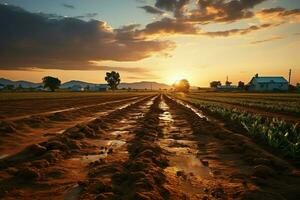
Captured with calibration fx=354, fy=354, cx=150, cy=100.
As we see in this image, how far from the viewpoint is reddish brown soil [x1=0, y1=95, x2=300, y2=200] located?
6801 mm

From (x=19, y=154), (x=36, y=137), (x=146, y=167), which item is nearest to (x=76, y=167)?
(x=146, y=167)

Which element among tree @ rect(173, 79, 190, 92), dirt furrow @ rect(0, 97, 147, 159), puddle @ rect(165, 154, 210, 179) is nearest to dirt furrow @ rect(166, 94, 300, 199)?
puddle @ rect(165, 154, 210, 179)

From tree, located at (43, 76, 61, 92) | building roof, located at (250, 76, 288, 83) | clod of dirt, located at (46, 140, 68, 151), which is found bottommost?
clod of dirt, located at (46, 140, 68, 151)

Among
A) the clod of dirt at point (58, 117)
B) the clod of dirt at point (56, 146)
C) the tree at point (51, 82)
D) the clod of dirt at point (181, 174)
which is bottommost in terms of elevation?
the clod of dirt at point (58, 117)

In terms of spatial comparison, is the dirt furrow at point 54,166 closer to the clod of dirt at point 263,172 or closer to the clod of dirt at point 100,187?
the clod of dirt at point 100,187

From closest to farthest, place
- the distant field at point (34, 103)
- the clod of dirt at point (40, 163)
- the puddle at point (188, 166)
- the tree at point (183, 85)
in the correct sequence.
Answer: the clod of dirt at point (40, 163) < the puddle at point (188, 166) < the distant field at point (34, 103) < the tree at point (183, 85)

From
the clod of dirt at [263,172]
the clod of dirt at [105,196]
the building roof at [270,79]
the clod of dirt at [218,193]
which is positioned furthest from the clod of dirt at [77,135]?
the building roof at [270,79]

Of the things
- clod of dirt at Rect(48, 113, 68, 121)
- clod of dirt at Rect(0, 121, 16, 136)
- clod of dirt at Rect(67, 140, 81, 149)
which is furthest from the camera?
clod of dirt at Rect(48, 113, 68, 121)

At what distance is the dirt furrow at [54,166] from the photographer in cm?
681

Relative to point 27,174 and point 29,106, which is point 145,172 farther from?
point 29,106

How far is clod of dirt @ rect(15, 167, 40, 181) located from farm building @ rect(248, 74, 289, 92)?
117 metres

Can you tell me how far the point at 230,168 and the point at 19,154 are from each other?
20.5ft

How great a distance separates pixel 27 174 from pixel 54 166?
124 centimetres

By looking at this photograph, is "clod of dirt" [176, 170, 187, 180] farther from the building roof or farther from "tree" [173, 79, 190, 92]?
"tree" [173, 79, 190, 92]
